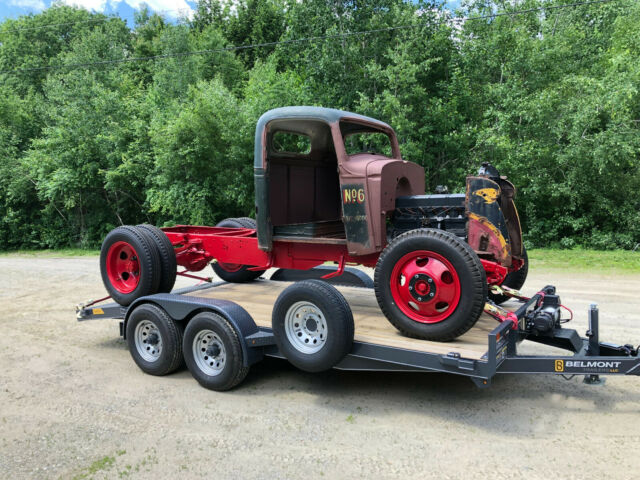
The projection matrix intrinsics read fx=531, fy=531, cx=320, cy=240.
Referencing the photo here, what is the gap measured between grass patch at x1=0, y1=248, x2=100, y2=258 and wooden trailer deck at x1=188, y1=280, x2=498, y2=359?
12166 mm

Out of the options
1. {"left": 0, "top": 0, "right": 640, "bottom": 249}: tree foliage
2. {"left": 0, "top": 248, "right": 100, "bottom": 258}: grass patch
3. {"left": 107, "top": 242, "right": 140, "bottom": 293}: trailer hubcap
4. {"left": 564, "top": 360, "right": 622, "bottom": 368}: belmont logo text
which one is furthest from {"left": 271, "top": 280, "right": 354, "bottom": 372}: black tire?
{"left": 0, "top": 248, "right": 100, "bottom": 258}: grass patch

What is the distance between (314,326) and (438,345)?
3.47ft

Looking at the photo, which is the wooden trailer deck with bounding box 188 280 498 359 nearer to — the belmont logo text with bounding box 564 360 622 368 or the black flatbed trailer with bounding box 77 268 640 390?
the black flatbed trailer with bounding box 77 268 640 390

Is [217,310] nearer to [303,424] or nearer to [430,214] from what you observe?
[303,424]

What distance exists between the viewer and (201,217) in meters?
16.7

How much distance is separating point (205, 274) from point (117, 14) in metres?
38.1

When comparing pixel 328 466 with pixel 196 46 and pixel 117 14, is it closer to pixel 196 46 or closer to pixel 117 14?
pixel 196 46

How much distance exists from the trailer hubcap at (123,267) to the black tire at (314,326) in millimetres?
2320

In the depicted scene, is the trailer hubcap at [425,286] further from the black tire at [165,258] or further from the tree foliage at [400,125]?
the tree foliage at [400,125]

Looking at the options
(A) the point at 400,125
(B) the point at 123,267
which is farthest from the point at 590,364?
(A) the point at 400,125

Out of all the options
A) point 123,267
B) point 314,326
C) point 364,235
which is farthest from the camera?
point 123,267

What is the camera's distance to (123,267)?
247 inches

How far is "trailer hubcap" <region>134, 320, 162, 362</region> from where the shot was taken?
5500mm

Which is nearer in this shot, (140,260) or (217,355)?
(217,355)
